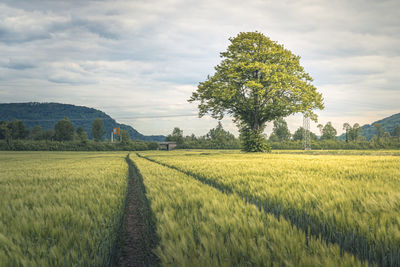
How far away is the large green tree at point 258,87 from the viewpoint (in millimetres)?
26641

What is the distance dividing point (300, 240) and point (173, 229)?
1.18 m

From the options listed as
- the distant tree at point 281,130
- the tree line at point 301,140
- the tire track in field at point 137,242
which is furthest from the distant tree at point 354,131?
the tire track in field at point 137,242

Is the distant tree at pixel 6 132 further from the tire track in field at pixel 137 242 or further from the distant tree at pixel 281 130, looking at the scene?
the distant tree at pixel 281 130

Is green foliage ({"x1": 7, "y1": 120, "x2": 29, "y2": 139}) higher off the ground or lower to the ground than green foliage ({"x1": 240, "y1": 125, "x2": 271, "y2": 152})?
higher

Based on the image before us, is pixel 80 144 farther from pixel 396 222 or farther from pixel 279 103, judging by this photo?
pixel 396 222

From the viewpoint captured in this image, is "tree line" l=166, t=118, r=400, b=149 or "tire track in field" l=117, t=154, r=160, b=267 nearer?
"tire track in field" l=117, t=154, r=160, b=267

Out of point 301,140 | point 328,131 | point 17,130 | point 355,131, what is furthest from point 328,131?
point 17,130

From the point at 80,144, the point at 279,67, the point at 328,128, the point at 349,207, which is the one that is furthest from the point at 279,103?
the point at 328,128

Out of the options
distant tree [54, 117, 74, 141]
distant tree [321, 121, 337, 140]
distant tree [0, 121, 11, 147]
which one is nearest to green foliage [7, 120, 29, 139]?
distant tree [0, 121, 11, 147]

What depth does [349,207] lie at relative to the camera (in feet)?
8.86

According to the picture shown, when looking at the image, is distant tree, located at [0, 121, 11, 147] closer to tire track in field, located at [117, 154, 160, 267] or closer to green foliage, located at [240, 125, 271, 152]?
green foliage, located at [240, 125, 271, 152]

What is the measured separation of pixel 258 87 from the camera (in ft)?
86.1

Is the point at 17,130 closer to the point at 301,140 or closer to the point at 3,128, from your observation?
the point at 3,128

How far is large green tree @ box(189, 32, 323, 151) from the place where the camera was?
87.4 ft
